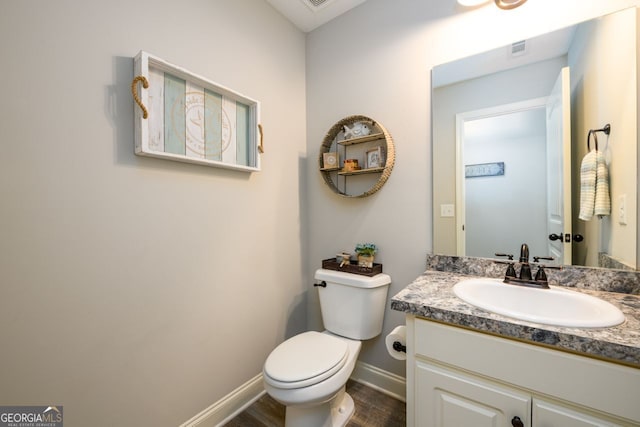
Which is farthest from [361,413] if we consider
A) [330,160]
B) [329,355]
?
[330,160]

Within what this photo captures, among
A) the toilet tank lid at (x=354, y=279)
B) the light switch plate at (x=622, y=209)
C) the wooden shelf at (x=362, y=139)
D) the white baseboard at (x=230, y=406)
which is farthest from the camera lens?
the wooden shelf at (x=362, y=139)

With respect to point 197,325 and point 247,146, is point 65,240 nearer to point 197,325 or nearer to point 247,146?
point 197,325

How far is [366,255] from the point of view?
1626 mm

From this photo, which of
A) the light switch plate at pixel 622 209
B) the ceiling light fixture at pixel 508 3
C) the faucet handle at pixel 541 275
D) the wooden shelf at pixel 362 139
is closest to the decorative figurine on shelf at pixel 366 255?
the wooden shelf at pixel 362 139

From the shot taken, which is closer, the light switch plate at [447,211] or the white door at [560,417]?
the white door at [560,417]

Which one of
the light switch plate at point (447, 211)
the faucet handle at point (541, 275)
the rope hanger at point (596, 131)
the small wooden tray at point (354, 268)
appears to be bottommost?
the small wooden tray at point (354, 268)

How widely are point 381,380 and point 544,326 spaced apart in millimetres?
1198

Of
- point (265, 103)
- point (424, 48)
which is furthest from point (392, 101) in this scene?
point (265, 103)

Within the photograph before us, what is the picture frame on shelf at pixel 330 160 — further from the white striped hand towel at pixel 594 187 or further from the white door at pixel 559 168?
the white striped hand towel at pixel 594 187

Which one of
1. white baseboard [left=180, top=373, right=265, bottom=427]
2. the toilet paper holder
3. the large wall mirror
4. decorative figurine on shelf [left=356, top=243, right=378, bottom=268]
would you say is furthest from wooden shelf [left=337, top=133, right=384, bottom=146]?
white baseboard [left=180, top=373, right=265, bottom=427]

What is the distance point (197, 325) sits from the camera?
4.37 ft

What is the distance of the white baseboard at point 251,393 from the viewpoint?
53.7 inches

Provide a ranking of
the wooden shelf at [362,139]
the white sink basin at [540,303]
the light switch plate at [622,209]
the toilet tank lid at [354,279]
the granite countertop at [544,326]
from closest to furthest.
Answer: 1. the granite countertop at [544,326]
2. the white sink basin at [540,303]
3. the light switch plate at [622,209]
4. the toilet tank lid at [354,279]
5. the wooden shelf at [362,139]

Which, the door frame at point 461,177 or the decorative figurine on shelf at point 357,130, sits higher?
the decorative figurine on shelf at point 357,130
